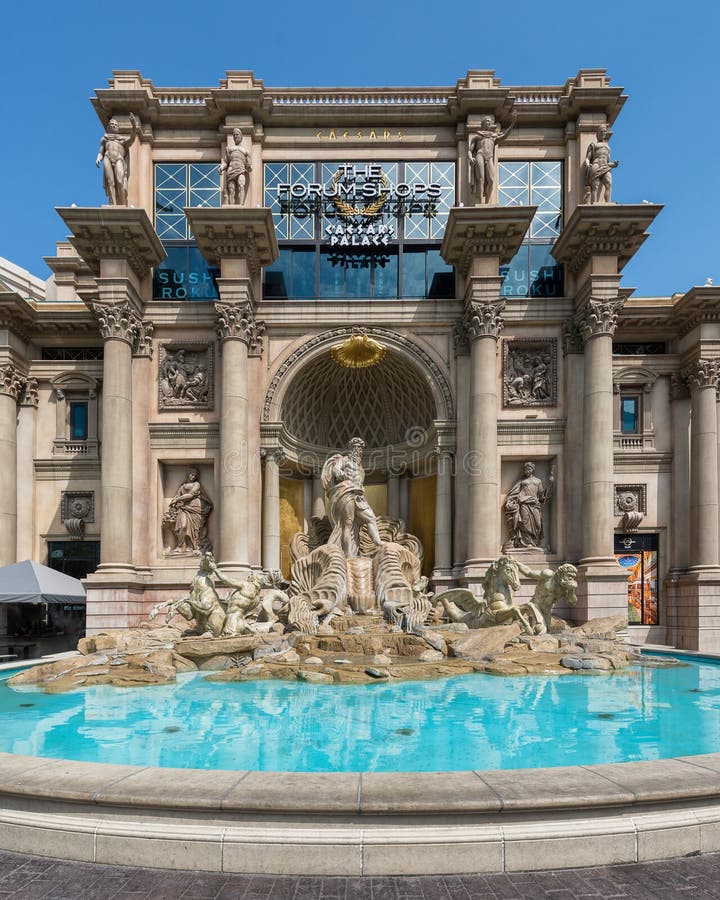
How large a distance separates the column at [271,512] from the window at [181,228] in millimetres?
6537

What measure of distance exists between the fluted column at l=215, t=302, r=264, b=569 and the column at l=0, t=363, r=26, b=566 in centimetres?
Result: 801

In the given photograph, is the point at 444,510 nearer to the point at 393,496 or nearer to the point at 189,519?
the point at 393,496

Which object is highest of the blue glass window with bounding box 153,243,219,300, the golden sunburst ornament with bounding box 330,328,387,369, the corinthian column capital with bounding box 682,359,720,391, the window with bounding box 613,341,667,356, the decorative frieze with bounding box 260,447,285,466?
the blue glass window with bounding box 153,243,219,300

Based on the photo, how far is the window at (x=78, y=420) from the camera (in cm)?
2750

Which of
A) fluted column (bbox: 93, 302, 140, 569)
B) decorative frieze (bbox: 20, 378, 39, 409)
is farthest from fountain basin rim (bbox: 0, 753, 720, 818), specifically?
decorative frieze (bbox: 20, 378, 39, 409)

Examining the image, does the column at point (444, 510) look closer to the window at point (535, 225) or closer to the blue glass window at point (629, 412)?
the window at point (535, 225)

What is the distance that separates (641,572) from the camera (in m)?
26.5

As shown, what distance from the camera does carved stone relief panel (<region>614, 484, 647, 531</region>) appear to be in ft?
86.5

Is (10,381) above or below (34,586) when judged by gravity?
above

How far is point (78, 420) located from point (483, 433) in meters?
15.6

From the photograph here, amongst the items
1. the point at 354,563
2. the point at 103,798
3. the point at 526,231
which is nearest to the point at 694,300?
the point at 526,231

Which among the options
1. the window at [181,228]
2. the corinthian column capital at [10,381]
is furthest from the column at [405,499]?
the corinthian column capital at [10,381]

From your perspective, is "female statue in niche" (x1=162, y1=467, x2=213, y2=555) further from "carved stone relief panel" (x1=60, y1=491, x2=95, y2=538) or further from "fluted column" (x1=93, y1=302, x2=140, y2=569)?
"carved stone relief panel" (x1=60, y1=491, x2=95, y2=538)

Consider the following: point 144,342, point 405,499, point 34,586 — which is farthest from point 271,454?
point 34,586
